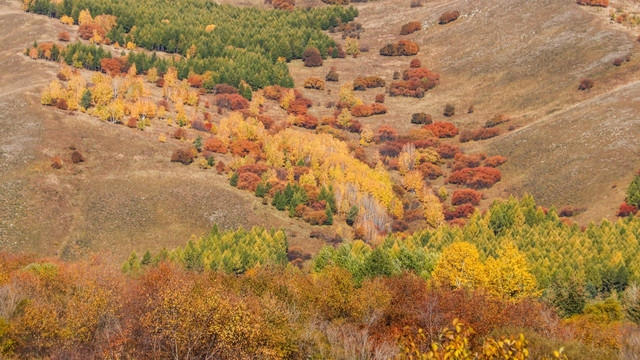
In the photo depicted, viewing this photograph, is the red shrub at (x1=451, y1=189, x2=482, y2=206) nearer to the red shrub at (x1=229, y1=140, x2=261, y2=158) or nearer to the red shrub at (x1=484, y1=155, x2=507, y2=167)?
the red shrub at (x1=484, y1=155, x2=507, y2=167)

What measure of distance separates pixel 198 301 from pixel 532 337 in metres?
22.9

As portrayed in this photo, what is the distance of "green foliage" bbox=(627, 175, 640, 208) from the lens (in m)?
117

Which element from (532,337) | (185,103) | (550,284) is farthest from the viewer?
(185,103)

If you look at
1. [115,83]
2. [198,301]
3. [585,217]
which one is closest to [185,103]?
[115,83]

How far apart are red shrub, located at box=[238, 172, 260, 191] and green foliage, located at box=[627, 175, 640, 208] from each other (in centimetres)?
8304

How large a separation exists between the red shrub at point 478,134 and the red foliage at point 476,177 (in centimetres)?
2420

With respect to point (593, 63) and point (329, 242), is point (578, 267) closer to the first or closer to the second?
point (329, 242)

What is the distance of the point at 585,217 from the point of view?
12112cm

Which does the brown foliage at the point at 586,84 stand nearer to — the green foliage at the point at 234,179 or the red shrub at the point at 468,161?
the red shrub at the point at 468,161

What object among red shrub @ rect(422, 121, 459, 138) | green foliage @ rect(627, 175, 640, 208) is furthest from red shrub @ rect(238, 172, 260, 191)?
green foliage @ rect(627, 175, 640, 208)

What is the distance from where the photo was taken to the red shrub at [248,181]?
5571 inches

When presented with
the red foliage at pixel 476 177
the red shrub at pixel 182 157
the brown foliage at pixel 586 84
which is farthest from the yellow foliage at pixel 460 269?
the brown foliage at pixel 586 84

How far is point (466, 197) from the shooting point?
149m

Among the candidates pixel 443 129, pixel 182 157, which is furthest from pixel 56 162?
pixel 443 129
